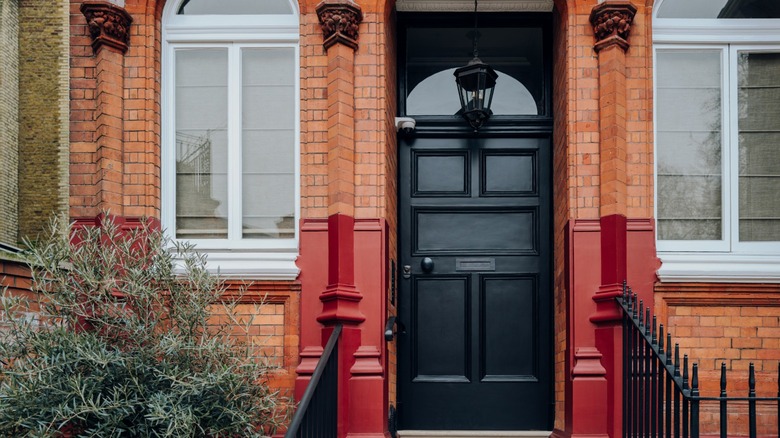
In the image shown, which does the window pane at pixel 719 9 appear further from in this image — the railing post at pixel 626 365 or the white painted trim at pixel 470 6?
the railing post at pixel 626 365

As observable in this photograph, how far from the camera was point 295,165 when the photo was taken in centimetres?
625

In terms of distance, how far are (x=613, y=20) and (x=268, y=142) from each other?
2864 millimetres

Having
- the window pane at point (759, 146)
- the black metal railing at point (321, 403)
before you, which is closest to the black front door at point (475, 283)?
the black metal railing at point (321, 403)

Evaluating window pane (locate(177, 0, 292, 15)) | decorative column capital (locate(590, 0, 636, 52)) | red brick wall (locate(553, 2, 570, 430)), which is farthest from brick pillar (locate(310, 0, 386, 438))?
decorative column capital (locate(590, 0, 636, 52))

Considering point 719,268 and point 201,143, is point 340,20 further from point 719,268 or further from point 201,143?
point 719,268

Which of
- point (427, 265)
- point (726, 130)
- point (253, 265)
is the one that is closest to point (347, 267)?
point (253, 265)

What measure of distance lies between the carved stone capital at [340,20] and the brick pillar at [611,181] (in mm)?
1842

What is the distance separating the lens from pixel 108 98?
606cm

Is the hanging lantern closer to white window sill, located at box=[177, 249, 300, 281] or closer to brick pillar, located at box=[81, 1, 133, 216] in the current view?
white window sill, located at box=[177, 249, 300, 281]

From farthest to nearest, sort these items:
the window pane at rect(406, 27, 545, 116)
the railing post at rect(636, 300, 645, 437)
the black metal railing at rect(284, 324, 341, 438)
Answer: the window pane at rect(406, 27, 545, 116) → the railing post at rect(636, 300, 645, 437) → the black metal railing at rect(284, 324, 341, 438)

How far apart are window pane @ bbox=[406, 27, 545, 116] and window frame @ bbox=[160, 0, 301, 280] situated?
1225mm

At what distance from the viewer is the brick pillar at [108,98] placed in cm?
602

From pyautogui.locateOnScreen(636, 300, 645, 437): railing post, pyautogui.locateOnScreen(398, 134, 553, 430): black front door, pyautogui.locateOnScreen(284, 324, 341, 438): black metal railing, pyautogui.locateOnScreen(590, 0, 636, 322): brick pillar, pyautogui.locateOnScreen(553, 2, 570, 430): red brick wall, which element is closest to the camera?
pyautogui.locateOnScreen(284, 324, 341, 438): black metal railing

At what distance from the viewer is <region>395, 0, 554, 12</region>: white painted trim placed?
6766mm
